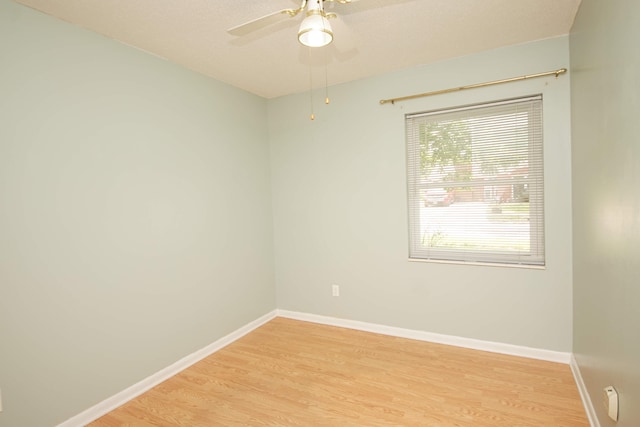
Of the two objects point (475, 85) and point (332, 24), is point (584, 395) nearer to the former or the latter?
point (475, 85)

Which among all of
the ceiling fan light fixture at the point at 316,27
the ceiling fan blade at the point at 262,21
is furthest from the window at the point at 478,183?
the ceiling fan blade at the point at 262,21

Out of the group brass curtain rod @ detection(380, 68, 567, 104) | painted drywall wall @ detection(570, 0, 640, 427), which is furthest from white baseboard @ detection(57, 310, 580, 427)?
brass curtain rod @ detection(380, 68, 567, 104)

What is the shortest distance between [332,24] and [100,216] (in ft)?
6.52

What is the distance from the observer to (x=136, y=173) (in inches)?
94.3

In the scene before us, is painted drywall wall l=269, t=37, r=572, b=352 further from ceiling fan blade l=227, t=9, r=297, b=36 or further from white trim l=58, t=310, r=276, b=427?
ceiling fan blade l=227, t=9, r=297, b=36

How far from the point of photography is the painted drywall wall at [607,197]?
1250mm

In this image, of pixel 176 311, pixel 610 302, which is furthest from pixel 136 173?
pixel 610 302

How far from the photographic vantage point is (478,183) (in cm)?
276

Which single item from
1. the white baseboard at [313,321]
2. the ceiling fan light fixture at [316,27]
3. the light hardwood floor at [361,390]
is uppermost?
the ceiling fan light fixture at [316,27]

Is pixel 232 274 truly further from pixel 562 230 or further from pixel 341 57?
pixel 562 230

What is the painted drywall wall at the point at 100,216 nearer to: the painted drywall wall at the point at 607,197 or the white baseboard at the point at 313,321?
the white baseboard at the point at 313,321

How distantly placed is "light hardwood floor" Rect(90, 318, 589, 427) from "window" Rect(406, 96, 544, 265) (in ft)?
2.85

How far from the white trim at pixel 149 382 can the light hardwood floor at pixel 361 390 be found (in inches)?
2.0

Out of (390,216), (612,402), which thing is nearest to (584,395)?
(612,402)
